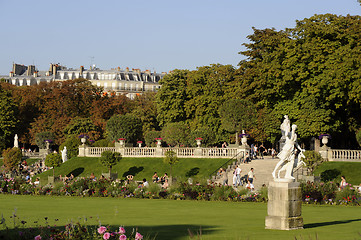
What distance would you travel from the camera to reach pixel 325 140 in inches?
1870

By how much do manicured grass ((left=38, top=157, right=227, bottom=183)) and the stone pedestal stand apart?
99.7 ft

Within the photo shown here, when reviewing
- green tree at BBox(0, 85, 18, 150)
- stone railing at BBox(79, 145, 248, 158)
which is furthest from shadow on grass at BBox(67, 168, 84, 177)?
green tree at BBox(0, 85, 18, 150)

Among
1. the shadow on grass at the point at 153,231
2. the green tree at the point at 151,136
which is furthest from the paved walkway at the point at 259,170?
the shadow on grass at the point at 153,231

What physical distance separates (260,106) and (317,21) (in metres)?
9.79

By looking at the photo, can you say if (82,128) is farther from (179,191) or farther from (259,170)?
(179,191)

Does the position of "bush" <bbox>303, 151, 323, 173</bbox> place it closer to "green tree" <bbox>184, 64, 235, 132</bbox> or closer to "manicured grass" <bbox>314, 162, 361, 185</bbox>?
"manicured grass" <bbox>314, 162, 361, 185</bbox>

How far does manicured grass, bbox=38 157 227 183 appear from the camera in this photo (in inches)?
1960

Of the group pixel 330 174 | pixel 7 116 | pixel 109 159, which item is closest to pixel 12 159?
pixel 109 159

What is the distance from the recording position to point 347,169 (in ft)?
143

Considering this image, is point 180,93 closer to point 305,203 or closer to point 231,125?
point 231,125

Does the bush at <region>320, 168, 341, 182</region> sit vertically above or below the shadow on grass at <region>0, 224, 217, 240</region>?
above

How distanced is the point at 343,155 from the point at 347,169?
272 centimetres

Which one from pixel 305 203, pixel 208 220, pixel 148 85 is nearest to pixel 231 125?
pixel 305 203

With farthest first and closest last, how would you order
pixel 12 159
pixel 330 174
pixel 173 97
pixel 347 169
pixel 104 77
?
pixel 104 77, pixel 173 97, pixel 12 159, pixel 347 169, pixel 330 174
